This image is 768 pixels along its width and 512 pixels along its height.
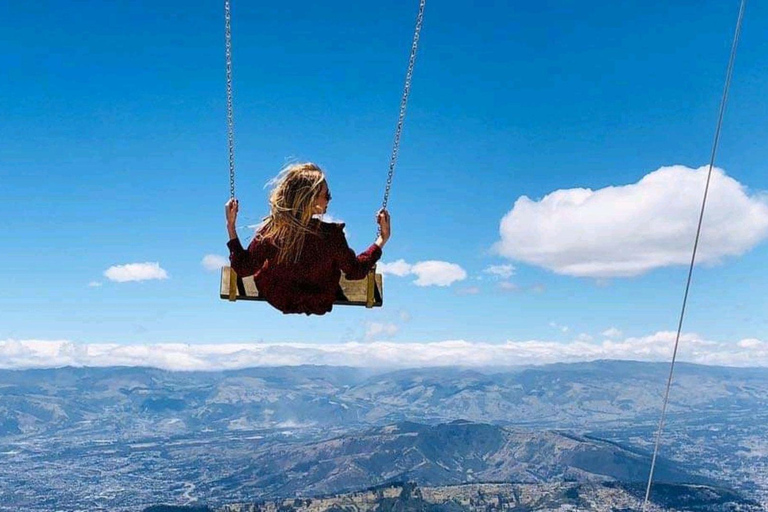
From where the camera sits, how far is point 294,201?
571 centimetres

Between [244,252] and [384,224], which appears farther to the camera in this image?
[384,224]

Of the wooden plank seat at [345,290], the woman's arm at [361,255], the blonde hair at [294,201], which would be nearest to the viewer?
the blonde hair at [294,201]

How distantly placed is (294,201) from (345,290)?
59.1 inches

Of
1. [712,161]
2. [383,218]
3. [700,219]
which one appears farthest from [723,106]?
[383,218]

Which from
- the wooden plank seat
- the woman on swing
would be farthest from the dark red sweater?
the wooden plank seat

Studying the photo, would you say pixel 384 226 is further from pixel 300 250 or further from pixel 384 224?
pixel 300 250

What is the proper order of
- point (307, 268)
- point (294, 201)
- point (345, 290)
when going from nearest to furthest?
point (294, 201) < point (307, 268) < point (345, 290)

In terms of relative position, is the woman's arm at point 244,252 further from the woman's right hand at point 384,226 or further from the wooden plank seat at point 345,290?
the woman's right hand at point 384,226

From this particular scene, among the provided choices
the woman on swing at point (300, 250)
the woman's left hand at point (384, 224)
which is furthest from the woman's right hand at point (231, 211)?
the woman's left hand at point (384, 224)

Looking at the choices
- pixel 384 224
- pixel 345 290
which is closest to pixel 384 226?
pixel 384 224

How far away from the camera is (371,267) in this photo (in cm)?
663

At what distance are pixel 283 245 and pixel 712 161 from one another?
5.81 meters

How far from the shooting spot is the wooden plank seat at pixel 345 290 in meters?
6.62

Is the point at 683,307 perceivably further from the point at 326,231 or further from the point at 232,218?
the point at 232,218
